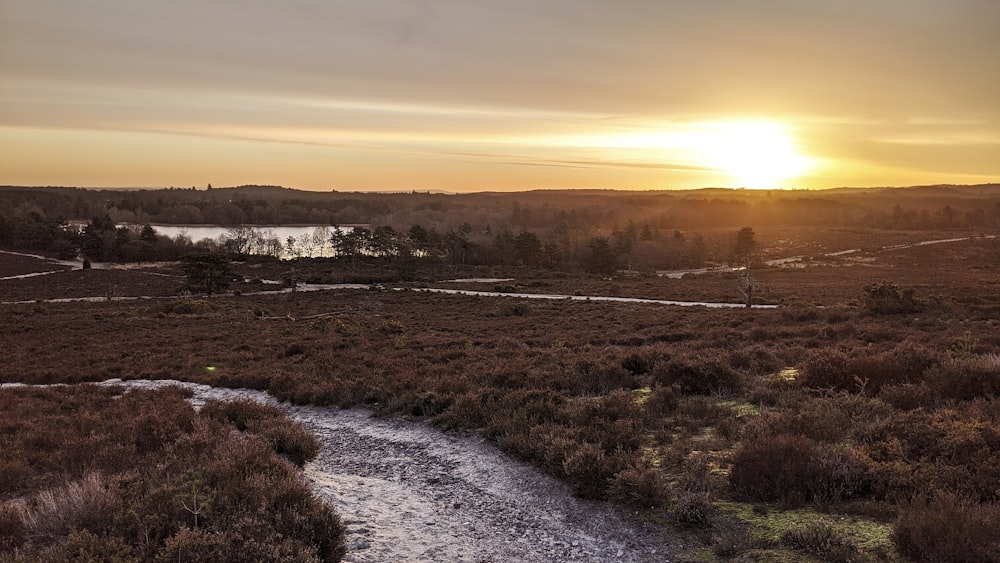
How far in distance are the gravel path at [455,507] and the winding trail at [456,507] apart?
0.01m

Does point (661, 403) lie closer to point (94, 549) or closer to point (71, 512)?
point (94, 549)

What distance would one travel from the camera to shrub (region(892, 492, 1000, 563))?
427 cm

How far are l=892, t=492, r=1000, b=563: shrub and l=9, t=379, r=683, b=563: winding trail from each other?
82.2 inches

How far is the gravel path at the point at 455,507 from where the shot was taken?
19.0ft

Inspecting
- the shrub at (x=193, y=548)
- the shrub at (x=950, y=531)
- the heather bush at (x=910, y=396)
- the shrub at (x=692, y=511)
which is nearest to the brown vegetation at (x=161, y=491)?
the shrub at (x=193, y=548)

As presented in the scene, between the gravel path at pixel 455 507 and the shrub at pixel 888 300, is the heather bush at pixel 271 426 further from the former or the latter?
the shrub at pixel 888 300

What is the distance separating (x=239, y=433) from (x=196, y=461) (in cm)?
197

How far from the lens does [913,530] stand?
4648mm

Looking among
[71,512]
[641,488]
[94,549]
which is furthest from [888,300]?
[71,512]

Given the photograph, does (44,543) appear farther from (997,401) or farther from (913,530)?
(997,401)

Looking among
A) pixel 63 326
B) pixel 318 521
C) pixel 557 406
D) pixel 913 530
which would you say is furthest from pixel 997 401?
pixel 63 326

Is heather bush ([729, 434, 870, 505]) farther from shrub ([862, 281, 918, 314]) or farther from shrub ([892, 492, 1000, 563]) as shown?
shrub ([862, 281, 918, 314])

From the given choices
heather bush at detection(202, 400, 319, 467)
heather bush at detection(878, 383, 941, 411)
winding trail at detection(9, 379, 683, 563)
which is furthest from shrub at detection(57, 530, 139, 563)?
heather bush at detection(878, 383, 941, 411)

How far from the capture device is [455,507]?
7.04 meters
